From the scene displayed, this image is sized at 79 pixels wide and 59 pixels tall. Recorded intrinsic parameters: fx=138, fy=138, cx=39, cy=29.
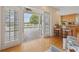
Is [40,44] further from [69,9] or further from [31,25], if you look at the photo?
[69,9]

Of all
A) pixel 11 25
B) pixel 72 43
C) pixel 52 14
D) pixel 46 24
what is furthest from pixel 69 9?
pixel 11 25

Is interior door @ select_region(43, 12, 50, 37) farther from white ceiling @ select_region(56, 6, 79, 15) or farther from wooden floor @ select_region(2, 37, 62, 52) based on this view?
white ceiling @ select_region(56, 6, 79, 15)

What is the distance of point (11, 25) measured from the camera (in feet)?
8.00

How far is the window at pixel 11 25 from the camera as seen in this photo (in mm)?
2396

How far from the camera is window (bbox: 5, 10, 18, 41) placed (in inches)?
94.3

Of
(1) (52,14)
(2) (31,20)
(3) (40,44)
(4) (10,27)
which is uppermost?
(1) (52,14)

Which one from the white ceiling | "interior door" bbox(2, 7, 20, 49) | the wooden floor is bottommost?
the wooden floor

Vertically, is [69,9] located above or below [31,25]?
above

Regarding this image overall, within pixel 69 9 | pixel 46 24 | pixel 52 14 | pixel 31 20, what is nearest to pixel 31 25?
pixel 31 20

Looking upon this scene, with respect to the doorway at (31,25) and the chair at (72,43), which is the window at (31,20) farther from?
the chair at (72,43)

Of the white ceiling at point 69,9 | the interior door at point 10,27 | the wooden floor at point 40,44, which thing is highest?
the white ceiling at point 69,9

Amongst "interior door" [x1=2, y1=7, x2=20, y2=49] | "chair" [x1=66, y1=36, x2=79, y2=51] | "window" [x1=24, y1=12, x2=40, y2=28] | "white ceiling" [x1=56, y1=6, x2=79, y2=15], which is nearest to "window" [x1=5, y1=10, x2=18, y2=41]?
"interior door" [x1=2, y1=7, x2=20, y2=49]

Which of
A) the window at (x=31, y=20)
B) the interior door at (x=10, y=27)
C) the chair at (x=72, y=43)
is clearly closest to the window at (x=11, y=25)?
the interior door at (x=10, y=27)
